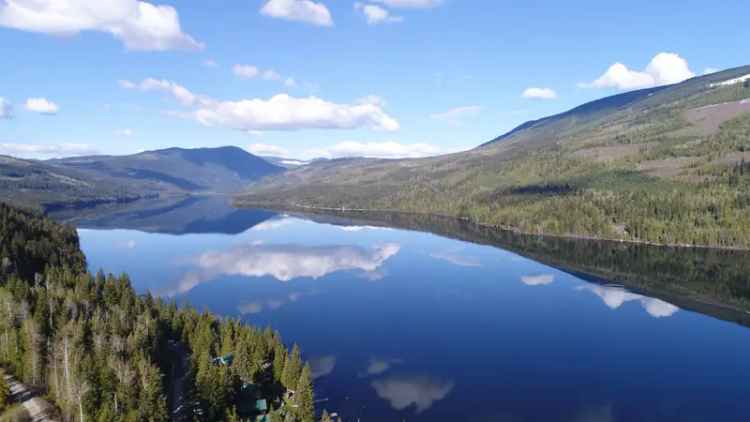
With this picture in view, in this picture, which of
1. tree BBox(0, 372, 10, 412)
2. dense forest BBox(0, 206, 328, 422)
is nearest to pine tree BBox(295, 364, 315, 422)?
dense forest BBox(0, 206, 328, 422)

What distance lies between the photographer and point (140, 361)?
6550cm

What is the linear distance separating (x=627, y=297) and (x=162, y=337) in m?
118

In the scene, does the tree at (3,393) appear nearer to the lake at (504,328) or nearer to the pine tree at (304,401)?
the pine tree at (304,401)

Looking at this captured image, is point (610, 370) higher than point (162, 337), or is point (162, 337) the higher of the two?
point (162, 337)

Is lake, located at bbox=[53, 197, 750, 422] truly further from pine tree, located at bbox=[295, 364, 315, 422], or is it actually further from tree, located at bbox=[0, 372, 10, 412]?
tree, located at bbox=[0, 372, 10, 412]

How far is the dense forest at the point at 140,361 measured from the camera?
60.8 metres

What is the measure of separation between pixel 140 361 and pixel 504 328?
7796cm

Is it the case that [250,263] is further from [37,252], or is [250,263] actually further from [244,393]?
[244,393]

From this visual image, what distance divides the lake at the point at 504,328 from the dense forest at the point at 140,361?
467 inches

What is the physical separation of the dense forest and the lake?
11853 mm

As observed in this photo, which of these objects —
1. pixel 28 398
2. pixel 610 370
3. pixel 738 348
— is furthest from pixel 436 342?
pixel 28 398

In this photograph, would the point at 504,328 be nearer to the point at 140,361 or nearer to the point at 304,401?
the point at 304,401

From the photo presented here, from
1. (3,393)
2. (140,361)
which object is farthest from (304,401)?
(3,393)

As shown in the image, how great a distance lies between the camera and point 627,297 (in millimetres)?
145250
